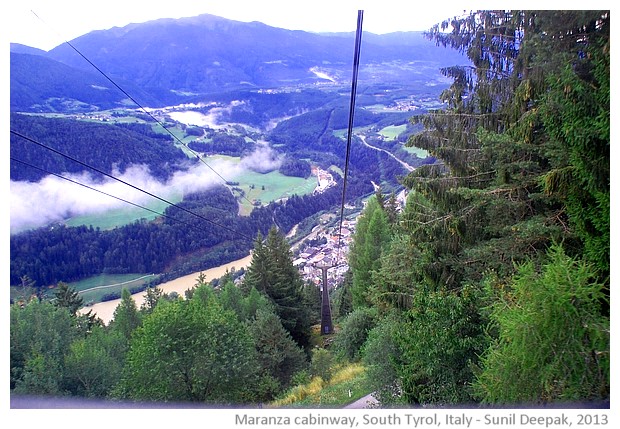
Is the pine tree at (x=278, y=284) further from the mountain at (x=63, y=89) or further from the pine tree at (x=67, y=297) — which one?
the mountain at (x=63, y=89)

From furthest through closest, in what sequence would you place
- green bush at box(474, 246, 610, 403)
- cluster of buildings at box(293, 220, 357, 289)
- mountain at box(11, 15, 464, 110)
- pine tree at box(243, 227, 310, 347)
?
mountain at box(11, 15, 464, 110) < cluster of buildings at box(293, 220, 357, 289) < pine tree at box(243, 227, 310, 347) < green bush at box(474, 246, 610, 403)

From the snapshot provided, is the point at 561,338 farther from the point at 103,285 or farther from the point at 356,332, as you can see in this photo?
the point at 103,285

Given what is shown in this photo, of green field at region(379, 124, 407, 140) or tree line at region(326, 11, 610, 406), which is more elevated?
green field at region(379, 124, 407, 140)

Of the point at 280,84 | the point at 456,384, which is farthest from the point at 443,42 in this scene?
the point at 280,84

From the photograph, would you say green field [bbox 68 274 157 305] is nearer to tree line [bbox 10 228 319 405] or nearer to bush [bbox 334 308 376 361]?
tree line [bbox 10 228 319 405]

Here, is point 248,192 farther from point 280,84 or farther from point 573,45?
point 573,45

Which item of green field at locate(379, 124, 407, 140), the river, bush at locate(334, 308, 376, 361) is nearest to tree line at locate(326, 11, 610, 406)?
bush at locate(334, 308, 376, 361)
